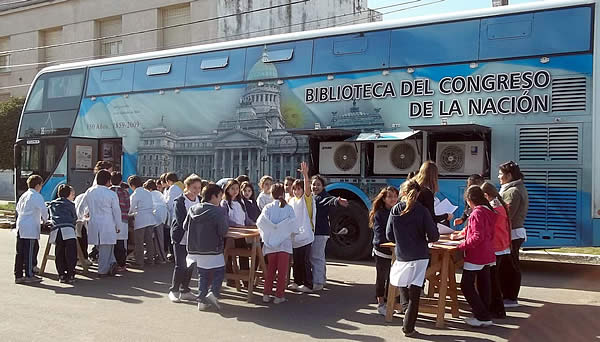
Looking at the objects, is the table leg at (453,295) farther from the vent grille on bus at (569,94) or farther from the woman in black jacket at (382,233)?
the vent grille on bus at (569,94)

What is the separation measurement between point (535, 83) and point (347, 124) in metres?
3.52

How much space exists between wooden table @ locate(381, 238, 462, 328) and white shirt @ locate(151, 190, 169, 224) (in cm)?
524

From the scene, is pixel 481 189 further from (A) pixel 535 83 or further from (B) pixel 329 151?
(B) pixel 329 151

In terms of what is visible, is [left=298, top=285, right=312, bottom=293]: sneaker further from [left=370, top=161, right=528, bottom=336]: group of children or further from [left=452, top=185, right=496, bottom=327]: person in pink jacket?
[left=452, top=185, right=496, bottom=327]: person in pink jacket

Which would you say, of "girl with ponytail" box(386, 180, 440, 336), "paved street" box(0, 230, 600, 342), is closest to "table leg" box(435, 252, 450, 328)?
"paved street" box(0, 230, 600, 342)

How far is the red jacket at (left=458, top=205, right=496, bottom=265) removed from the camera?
6.98 meters

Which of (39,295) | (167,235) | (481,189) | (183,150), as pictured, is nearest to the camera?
(481,189)

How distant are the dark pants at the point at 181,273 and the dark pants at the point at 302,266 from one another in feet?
5.06

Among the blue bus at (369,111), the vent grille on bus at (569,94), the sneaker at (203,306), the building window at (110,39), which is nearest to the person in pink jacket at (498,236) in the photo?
the blue bus at (369,111)

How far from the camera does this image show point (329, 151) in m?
12.5

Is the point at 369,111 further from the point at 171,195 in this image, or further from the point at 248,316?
the point at 248,316

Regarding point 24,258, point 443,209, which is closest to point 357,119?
point 443,209

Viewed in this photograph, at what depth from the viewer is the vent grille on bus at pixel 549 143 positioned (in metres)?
9.90

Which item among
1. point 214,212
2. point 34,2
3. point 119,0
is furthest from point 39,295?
point 34,2
